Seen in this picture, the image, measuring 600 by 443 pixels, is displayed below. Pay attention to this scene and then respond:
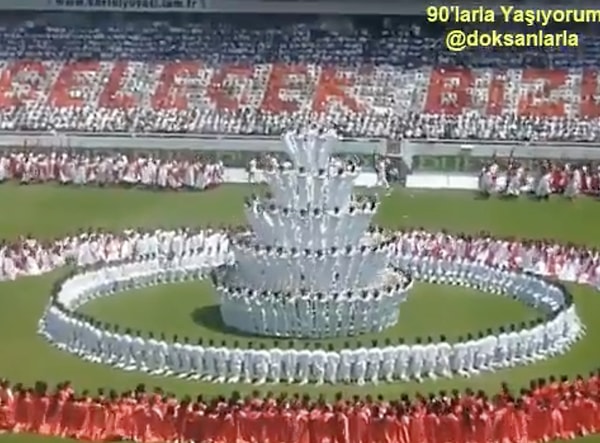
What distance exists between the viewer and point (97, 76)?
200 feet

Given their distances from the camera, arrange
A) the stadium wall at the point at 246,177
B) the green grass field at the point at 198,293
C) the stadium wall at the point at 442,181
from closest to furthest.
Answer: the green grass field at the point at 198,293 → the stadium wall at the point at 442,181 → the stadium wall at the point at 246,177

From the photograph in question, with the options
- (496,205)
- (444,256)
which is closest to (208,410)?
(444,256)

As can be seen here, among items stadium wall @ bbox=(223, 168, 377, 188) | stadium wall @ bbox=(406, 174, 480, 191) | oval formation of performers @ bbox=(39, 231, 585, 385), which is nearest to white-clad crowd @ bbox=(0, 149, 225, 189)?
stadium wall @ bbox=(223, 168, 377, 188)

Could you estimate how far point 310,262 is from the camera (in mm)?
29656

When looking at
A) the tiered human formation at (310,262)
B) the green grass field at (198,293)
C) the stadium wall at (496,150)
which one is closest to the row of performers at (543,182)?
the green grass field at (198,293)

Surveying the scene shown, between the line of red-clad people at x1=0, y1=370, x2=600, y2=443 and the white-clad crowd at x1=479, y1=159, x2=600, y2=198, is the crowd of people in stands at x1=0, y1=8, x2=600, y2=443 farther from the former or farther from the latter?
the line of red-clad people at x1=0, y1=370, x2=600, y2=443

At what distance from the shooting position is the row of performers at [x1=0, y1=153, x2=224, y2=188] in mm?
48500

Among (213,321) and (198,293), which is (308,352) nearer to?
(213,321)

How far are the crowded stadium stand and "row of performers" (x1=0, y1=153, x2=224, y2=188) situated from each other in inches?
231

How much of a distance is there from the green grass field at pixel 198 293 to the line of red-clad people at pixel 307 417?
0.75m

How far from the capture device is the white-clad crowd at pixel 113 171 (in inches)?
1909

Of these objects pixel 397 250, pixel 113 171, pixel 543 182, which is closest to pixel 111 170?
pixel 113 171

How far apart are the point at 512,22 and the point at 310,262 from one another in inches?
1327

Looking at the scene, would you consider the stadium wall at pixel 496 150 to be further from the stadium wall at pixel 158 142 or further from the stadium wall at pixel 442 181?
the stadium wall at pixel 158 142
